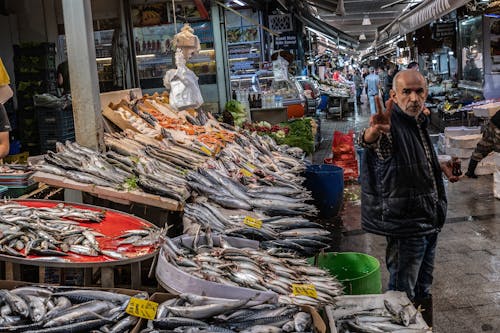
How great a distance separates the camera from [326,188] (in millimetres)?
8398

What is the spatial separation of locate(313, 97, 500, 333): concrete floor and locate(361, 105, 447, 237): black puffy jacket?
1.30 metres

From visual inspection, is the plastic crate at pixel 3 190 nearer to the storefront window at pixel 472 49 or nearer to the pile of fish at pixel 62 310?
Result: the pile of fish at pixel 62 310

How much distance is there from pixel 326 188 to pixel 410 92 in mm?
4317

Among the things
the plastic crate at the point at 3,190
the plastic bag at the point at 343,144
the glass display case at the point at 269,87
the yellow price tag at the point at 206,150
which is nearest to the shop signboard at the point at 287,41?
the glass display case at the point at 269,87

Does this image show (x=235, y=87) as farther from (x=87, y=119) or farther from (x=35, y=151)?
(x=87, y=119)

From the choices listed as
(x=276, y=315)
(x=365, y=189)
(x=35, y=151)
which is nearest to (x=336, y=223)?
(x=365, y=189)

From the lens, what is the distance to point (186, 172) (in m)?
5.92

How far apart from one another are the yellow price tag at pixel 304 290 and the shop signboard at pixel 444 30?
17994mm

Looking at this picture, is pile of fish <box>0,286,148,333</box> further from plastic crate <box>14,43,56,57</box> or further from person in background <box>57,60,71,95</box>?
plastic crate <box>14,43,56,57</box>

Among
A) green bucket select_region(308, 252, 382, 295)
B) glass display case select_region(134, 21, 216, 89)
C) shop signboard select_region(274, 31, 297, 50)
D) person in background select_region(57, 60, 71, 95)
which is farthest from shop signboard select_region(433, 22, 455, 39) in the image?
green bucket select_region(308, 252, 382, 295)

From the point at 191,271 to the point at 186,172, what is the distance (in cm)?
259

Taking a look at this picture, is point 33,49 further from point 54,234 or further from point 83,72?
point 54,234

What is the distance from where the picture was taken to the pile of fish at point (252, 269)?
334 cm

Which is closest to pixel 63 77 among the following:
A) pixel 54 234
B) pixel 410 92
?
pixel 54 234
